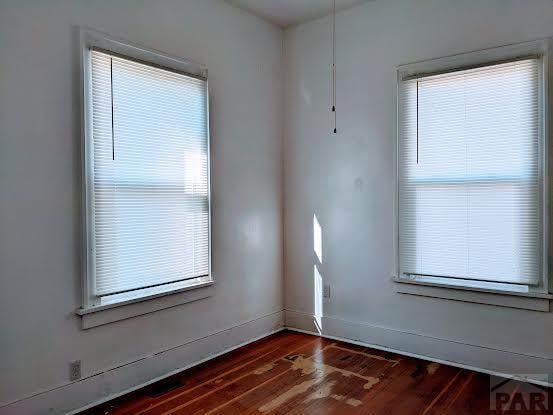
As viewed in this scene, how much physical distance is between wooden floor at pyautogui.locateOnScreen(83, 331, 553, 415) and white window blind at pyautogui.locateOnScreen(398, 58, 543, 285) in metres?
0.77

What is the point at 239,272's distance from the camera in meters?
3.94

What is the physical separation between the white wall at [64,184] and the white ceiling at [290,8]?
0.55ft

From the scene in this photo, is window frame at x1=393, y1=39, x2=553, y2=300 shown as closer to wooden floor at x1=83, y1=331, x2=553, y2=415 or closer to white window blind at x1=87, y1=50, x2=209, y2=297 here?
wooden floor at x1=83, y1=331, x2=553, y2=415

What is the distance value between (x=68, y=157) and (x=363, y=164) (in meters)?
2.39

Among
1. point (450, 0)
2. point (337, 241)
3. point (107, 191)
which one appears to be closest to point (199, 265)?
point (107, 191)

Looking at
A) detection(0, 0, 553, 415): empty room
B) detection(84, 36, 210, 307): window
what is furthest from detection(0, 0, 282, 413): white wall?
detection(84, 36, 210, 307): window

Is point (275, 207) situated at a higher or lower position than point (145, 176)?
lower

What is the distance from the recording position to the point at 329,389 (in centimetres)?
303

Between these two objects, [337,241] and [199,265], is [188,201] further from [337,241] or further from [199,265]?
[337,241]

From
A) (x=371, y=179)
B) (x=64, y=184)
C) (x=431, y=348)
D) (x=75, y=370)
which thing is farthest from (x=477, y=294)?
(x=64, y=184)

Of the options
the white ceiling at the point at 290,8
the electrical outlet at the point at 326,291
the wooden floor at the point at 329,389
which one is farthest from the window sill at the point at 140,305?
the white ceiling at the point at 290,8

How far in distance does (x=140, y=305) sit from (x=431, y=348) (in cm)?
231

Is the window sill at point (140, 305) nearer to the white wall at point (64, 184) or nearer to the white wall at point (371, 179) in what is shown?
the white wall at point (64, 184)

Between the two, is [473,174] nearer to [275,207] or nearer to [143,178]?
[275,207]
